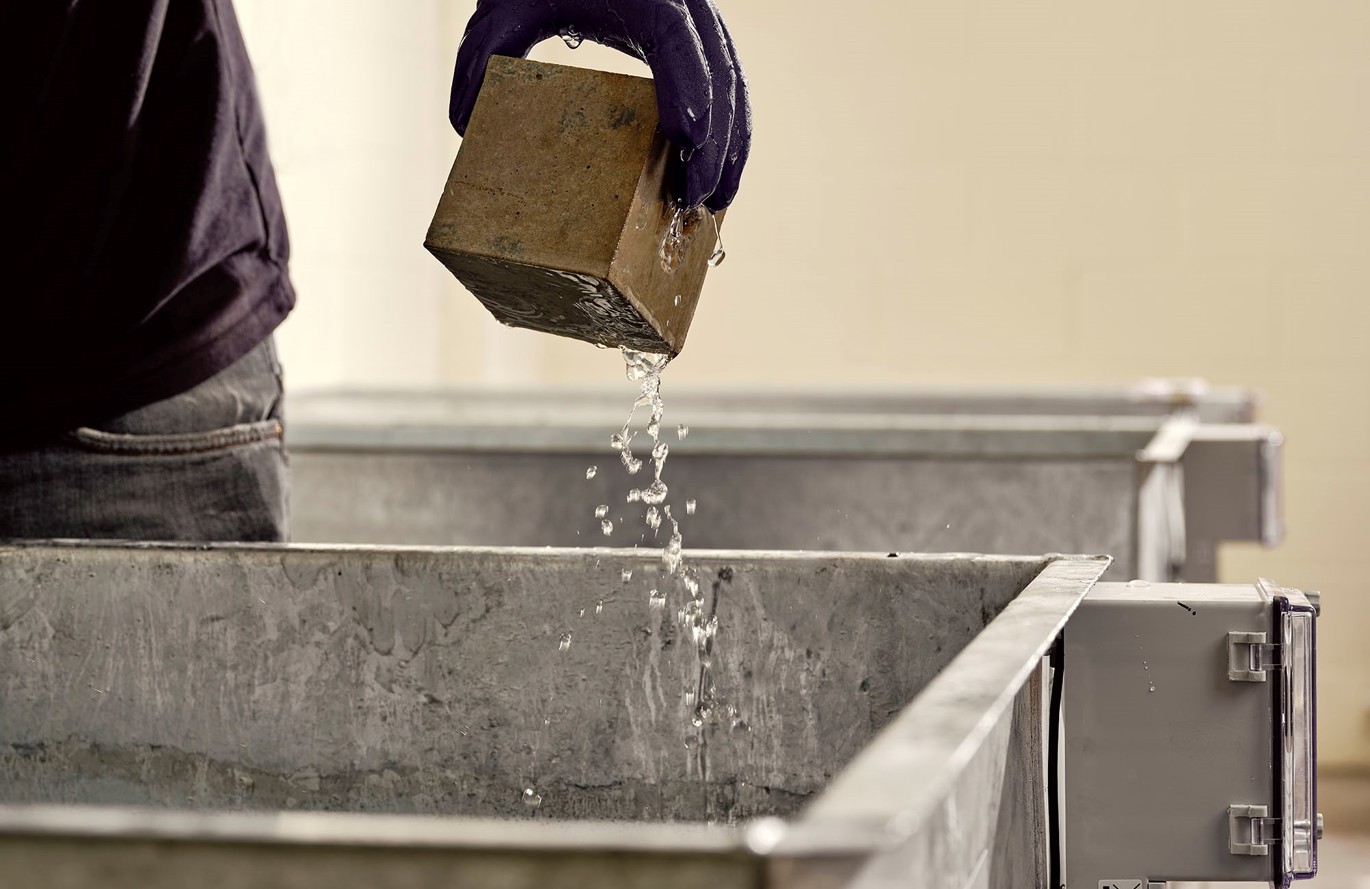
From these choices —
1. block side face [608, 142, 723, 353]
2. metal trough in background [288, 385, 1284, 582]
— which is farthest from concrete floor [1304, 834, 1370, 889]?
block side face [608, 142, 723, 353]

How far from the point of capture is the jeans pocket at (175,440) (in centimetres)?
84

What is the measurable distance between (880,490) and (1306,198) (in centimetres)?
207

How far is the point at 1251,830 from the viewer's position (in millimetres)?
548

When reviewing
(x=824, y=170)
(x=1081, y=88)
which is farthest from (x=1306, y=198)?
(x=824, y=170)

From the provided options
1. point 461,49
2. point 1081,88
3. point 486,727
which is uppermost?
point 1081,88

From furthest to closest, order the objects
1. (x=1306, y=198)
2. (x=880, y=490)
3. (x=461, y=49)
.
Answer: (x=1306, y=198), (x=880, y=490), (x=461, y=49)

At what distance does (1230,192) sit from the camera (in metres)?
3.07

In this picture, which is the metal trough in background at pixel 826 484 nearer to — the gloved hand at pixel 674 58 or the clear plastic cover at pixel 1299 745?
the gloved hand at pixel 674 58

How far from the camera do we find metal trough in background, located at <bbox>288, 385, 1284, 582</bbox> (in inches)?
51.3

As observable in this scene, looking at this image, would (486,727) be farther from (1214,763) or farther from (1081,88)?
(1081,88)

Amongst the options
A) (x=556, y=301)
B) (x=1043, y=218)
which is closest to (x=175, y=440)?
(x=556, y=301)

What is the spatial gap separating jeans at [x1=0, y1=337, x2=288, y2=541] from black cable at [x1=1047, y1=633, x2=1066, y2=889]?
1.77ft

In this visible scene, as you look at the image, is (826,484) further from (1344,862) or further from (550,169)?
(1344,862)

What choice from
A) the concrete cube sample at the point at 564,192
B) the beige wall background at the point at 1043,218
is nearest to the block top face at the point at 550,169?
the concrete cube sample at the point at 564,192
